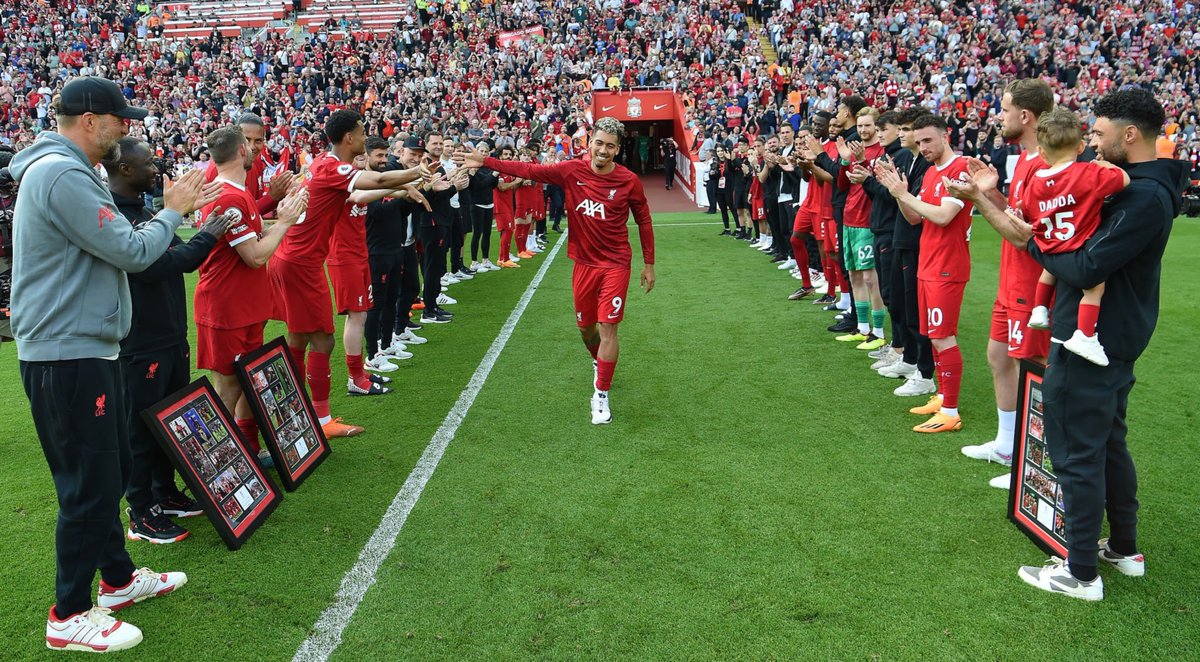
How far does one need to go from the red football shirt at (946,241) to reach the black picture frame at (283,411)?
14.6 feet

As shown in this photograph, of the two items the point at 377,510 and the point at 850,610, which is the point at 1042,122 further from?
the point at 377,510

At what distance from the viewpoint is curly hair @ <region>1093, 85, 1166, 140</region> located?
3209 millimetres

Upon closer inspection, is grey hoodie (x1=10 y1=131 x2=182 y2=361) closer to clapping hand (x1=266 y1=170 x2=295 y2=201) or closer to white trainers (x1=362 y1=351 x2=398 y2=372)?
clapping hand (x1=266 y1=170 x2=295 y2=201)

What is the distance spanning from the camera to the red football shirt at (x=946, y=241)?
5.61 metres

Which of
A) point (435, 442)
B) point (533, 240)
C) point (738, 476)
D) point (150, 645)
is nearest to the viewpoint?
point (150, 645)

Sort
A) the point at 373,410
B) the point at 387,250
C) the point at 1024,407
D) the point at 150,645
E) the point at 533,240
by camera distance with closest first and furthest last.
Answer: the point at 150,645 → the point at 1024,407 → the point at 373,410 → the point at 387,250 → the point at 533,240

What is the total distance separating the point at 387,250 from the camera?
25.3 feet

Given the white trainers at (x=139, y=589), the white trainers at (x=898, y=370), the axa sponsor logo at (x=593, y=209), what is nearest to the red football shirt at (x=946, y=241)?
the white trainers at (x=898, y=370)

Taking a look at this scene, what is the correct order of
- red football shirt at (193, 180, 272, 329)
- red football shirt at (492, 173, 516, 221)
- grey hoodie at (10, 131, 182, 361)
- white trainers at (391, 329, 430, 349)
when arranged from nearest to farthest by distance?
grey hoodie at (10, 131, 182, 361), red football shirt at (193, 180, 272, 329), white trainers at (391, 329, 430, 349), red football shirt at (492, 173, 516, 221)

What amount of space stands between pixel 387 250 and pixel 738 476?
171 inches

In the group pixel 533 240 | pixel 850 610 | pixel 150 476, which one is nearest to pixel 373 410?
pixel 150 476

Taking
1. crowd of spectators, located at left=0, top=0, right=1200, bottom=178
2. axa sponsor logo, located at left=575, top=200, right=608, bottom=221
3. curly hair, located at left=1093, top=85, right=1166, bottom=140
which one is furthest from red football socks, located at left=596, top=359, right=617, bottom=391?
crowd of spectators, located at left=0, top=0, right=1200, bottom=178

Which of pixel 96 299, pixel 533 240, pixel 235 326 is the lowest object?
pixel 533 240

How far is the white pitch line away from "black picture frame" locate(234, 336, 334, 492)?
0.69 m
